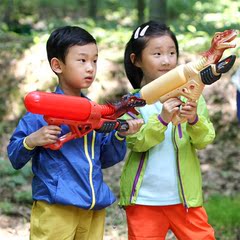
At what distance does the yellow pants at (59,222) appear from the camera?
3.30 meters

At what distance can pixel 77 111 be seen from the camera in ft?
10.1

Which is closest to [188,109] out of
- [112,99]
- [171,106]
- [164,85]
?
[171,106]

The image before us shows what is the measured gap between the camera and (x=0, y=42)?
9.73m

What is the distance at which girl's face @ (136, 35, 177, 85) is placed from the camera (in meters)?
3.62

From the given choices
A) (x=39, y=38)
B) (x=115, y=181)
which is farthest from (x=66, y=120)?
(x=39, y=38)

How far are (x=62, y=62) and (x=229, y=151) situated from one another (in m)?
4.72

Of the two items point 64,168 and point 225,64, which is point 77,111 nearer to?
point 64,168

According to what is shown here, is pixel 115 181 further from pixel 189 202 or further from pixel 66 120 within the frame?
pixel 66 120

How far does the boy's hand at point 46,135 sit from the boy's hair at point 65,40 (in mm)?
455

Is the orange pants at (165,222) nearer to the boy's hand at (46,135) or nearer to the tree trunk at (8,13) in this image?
the boy's hand at (46,135)

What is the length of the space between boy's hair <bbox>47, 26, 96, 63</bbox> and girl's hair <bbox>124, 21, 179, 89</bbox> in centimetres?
47

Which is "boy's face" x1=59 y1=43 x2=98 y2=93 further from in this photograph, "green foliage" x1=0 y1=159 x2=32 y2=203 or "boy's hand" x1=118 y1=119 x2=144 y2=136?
"green foliage" x1=0 y1=159 x2=32 y2=203

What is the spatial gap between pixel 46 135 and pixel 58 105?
0.64 ft

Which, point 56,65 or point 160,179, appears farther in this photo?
point 160,179
